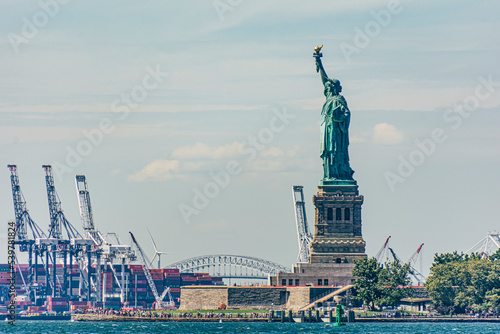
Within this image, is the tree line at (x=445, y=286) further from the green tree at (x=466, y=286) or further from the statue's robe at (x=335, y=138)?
the statue's robe at (x=335, y=138)

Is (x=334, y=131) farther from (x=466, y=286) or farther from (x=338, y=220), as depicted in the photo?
(x=466, y=286)

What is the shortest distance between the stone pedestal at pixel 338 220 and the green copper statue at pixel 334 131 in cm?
222

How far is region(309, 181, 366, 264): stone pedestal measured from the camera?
18088cm

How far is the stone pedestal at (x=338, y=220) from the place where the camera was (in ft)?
593

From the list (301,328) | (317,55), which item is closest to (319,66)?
(317,55)

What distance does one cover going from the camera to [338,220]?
18162 centimetres

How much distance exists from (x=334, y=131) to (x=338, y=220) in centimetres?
1318

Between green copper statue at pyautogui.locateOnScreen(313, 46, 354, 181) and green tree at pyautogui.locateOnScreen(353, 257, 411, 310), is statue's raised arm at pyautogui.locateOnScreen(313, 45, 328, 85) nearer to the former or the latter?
green copper statue at pyautogui.locateOnScreen(313, 46, 354, 181)

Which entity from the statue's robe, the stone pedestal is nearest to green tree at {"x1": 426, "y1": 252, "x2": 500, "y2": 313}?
the stone pedestal

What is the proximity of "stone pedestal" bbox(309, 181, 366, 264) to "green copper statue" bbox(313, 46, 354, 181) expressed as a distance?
7.29 ft

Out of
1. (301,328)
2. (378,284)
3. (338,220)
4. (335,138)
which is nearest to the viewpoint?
(301,328)

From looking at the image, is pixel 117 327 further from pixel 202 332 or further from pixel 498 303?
pixel 498 303

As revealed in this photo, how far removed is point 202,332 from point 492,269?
45.7 m

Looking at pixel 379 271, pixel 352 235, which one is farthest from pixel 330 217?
pixel 379 271
